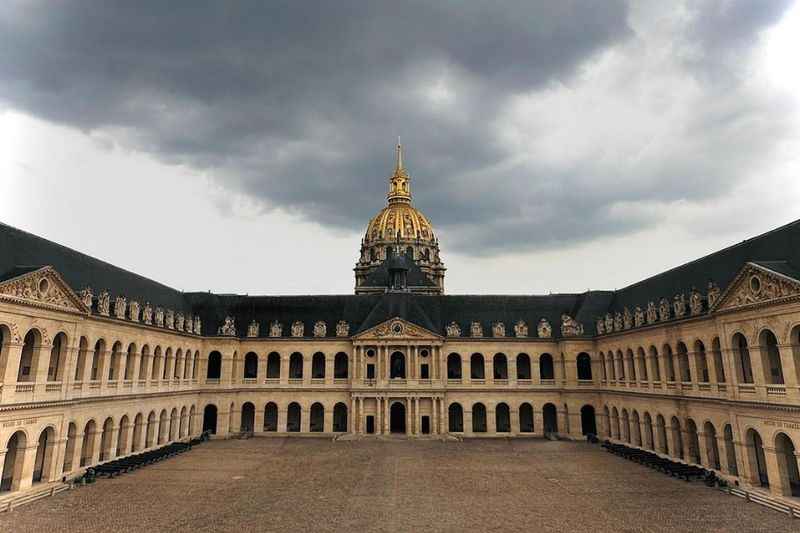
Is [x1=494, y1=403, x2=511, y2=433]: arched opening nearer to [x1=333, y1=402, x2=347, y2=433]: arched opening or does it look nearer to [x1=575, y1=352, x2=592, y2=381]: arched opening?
[x1=575, y1=352, x2=592, y2=381]: arched opening

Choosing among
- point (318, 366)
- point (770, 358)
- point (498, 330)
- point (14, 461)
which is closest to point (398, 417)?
point (318, 366)

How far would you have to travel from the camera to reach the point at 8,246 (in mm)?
36656

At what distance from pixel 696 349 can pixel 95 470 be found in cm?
4793

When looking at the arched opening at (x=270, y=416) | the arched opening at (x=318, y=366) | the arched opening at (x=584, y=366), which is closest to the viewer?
the arched opening at (x=584, y=366)

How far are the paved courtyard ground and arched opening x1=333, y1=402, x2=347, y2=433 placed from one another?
17.6 metres

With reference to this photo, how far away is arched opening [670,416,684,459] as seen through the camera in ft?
148

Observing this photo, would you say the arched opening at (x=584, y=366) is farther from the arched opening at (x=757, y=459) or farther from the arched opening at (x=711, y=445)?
the arched opening at (x=757, y=459)

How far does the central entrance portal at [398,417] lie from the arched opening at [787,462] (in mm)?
40714

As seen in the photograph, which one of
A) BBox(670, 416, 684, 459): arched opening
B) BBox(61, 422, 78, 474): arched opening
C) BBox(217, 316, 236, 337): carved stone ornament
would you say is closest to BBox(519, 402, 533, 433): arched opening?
BBox(670, 416, 684, 459): arched opening

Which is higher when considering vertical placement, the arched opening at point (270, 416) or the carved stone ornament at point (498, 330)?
the carved stone ornament at point (498, 330)

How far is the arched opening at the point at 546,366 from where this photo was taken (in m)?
66.8

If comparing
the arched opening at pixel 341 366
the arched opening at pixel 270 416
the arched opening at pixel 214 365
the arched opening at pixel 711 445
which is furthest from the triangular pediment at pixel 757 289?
the arched opening at pixel 214 365

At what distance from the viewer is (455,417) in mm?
66812

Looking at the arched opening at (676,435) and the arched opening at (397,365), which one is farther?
the arched opening at (397,365)
